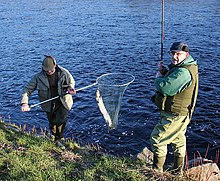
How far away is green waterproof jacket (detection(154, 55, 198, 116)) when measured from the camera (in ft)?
16.8

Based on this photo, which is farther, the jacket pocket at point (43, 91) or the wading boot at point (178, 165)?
the jacket pocket at point (43, 91)

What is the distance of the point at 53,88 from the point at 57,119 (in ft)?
2.85

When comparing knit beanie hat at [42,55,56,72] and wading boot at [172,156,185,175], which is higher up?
knit beanie hat at [42,55,56,72]

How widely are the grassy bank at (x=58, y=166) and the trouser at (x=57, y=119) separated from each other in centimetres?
80

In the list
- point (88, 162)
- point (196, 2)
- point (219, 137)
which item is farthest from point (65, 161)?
point (196, 2)

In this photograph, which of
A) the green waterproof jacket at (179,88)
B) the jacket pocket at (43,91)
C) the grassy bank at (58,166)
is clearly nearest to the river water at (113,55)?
the jacket pocket at (43,91)

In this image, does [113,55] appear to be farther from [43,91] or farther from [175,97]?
[175,97]

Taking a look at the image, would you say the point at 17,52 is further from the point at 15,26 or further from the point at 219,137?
the point at 219,137

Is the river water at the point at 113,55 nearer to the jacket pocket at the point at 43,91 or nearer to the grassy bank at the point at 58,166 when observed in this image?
the jacket pocket at the point at 43,91

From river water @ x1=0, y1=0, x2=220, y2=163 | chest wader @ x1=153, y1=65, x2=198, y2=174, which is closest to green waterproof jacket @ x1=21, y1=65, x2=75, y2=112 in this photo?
chest wader @ x1=153, y1=65, x2=198, y2=174

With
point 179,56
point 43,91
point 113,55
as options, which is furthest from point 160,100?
point 113,55

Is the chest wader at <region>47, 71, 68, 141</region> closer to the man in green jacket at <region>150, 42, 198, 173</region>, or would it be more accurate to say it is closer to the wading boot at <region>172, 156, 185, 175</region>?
the man in green jacket at <region>150, 42, 198, 173</region>

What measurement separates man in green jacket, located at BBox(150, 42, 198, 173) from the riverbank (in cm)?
58

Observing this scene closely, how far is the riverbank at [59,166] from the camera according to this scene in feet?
17.7
